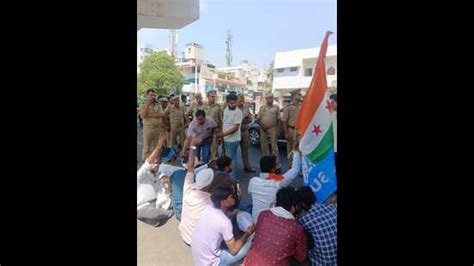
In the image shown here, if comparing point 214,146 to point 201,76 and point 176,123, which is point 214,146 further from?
point 201,76

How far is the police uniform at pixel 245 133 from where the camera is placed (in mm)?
2432

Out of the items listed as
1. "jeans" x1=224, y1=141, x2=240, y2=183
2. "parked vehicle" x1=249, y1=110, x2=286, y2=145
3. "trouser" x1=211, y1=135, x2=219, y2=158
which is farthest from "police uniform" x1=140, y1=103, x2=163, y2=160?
"parked vehicle" x1=249, y1=110, x2=286, y2=145

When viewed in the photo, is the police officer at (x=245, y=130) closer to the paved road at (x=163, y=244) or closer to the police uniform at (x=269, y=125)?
the police uniform at (x=269, y=125)

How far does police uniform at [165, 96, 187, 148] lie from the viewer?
7.56 ft

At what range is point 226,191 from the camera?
1.89 metres

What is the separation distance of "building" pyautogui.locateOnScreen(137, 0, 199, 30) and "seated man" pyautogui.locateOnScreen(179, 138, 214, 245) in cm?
89

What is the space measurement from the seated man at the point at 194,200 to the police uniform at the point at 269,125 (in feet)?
2.18

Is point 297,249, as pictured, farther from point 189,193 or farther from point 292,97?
point 292,97

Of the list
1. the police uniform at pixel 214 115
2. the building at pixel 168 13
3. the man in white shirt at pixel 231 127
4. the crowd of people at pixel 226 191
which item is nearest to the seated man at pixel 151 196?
the crowd of people at pixel 226 191

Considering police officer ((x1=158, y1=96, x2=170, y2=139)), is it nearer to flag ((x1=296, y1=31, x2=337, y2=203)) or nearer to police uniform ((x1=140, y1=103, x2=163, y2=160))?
police uniform ((x1=140, y1=103, x2=163, y2=160))

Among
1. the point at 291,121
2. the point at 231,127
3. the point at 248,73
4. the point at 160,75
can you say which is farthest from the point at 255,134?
the point at 160,75
